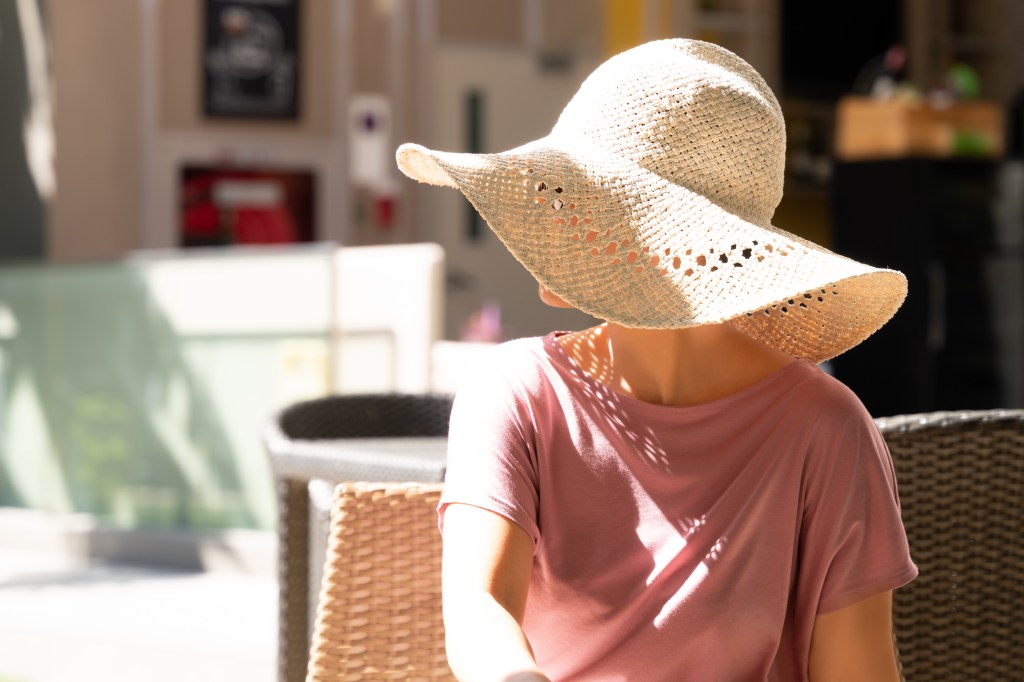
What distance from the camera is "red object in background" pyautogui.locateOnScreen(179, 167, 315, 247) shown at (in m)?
8.20

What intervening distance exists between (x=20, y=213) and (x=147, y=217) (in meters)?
0.72

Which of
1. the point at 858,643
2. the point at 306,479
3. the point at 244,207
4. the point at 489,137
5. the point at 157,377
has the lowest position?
the point at 157,377

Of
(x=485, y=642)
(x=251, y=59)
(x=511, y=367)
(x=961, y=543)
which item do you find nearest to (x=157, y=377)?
(x=251, y=59)

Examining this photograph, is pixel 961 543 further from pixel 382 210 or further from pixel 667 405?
pixel 382 210

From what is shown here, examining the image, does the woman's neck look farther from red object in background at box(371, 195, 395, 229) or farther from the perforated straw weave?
red object in background at box(371, 195, 395, 229)

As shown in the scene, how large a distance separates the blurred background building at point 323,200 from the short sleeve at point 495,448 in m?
3.42

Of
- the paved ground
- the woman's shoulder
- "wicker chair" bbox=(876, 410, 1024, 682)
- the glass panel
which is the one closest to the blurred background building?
the glass panel

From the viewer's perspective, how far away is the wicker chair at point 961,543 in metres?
1.59

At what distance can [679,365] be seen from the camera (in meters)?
1.26

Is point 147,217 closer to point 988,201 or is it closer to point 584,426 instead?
point 988,201

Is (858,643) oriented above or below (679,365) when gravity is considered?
below

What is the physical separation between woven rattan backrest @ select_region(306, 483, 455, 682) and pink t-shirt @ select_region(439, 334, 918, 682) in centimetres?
29

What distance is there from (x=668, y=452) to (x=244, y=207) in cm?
740

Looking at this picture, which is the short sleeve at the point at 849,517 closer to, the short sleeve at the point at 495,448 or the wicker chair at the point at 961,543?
the short sleeve at the point at 495,448
